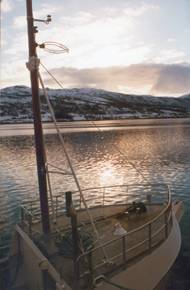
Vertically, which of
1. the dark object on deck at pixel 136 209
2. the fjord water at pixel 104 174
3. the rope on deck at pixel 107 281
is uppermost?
the dark object on deck at pixel 136 209

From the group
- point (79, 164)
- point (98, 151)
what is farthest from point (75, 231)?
point (98, 151)

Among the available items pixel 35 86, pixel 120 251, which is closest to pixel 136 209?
pixel 120 251

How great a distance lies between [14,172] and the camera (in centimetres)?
4519

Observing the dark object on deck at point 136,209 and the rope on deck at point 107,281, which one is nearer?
the rope on deck at point 107,281

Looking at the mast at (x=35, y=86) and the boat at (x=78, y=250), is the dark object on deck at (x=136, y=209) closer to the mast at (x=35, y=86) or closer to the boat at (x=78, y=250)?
the boat at (x=78, y=250)

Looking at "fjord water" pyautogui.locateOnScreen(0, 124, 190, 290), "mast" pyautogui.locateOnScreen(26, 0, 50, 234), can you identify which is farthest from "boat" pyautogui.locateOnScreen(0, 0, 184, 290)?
"fjord water" pyautogui.locateOnScreen(0, 124, 190, 290)

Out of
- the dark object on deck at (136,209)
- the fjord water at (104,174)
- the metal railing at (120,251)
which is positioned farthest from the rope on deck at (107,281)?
the dark object on deck at (136,209)

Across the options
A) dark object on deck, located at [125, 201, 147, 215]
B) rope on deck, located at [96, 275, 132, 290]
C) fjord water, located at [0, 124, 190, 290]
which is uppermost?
dark object on deck, located at [125, 201, 147, 215]

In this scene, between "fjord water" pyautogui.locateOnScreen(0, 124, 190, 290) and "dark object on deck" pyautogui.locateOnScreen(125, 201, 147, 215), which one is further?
"fjord water" pyautogui.locateOnScreen(0, 124, 190, 290)

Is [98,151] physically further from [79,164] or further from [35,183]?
[35,183]

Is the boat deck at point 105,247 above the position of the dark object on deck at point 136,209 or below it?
below

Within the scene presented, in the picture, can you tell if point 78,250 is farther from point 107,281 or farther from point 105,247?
point 105,247

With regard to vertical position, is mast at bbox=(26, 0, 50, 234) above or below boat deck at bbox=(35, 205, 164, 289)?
above

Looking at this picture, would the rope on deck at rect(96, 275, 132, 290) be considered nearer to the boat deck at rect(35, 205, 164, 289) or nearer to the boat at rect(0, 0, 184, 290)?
the boat at rect(0, 0, 184, 290)
